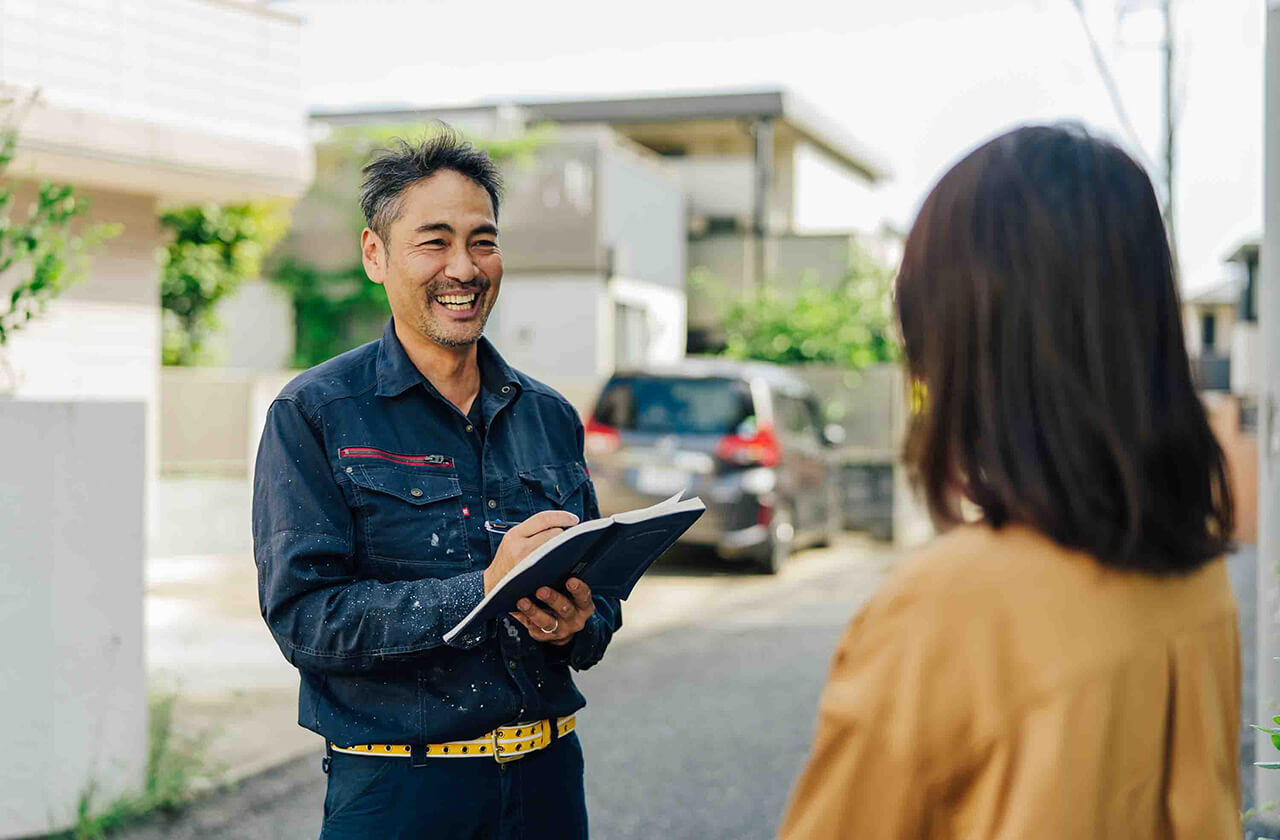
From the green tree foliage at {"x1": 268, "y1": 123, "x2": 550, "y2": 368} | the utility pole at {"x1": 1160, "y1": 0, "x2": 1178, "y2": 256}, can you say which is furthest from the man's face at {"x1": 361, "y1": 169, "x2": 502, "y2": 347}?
the green tree foliage at {"x1": 268, "y1": 123, "x2": 550, "y2": 368}

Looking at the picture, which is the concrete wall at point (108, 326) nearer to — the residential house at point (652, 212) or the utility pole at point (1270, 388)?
the residential house at point (652, 212)

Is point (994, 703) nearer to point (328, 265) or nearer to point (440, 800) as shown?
point (440, 800)

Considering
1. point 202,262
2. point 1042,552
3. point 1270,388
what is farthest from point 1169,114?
point 202,262

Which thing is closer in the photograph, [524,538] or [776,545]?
[524,538]

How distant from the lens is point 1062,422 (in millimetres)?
1360

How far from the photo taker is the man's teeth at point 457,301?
2.69 meters

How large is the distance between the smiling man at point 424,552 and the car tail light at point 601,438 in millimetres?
8772

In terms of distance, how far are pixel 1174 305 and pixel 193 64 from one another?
11713 millimetres

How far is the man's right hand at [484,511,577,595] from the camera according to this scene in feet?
7.45

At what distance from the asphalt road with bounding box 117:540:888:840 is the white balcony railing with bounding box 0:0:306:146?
6.11 meters

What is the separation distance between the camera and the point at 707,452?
1145 cm

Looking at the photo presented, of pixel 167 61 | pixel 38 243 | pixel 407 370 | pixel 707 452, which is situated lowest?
pixel 707 452

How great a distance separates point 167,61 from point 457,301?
10.0 meters

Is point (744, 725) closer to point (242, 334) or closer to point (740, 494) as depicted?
point (740, 494)
